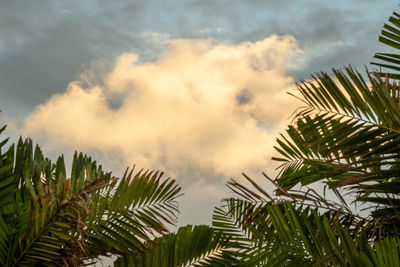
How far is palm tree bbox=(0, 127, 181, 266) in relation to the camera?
2.88 m

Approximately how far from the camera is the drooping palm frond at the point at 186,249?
4.22 metres

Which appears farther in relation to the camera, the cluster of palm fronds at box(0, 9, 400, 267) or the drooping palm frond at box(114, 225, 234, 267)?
the drooping palm frond at box(114, 225, 234, 267)

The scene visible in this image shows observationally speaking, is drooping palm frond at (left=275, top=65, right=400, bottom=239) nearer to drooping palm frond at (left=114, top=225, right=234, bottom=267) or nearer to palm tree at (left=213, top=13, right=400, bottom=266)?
palm tree at (left=213, top=13, right=400, bottom=266)

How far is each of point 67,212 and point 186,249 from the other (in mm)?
1691

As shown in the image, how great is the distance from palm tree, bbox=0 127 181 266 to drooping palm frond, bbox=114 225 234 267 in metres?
0.52

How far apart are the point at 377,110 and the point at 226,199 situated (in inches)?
71.8

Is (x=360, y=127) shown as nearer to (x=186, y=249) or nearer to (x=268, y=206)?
(x=268, y=206)

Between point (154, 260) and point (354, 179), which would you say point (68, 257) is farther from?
point (354, 179)

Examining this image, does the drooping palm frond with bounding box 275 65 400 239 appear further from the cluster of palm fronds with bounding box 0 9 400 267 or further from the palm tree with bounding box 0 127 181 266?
the palm tree with bounding box 0 127 181 266

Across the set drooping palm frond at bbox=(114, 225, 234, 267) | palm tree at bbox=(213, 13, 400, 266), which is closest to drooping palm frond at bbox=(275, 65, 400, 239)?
palm tree at bbox=(213, 13, 400, 266)

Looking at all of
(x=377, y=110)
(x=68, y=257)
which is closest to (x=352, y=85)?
(x=377, y=110)

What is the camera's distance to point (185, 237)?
4.52 metres

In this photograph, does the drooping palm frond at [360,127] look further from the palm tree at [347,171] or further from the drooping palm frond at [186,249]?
the drooping palm frond at [186,249]

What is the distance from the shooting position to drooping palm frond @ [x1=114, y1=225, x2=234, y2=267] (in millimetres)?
4223
